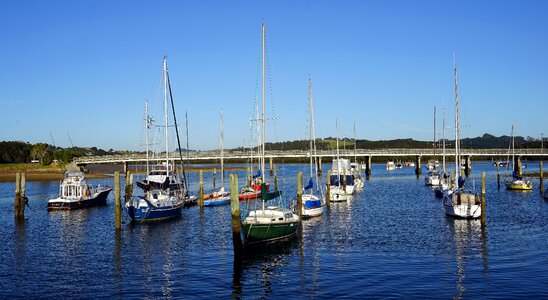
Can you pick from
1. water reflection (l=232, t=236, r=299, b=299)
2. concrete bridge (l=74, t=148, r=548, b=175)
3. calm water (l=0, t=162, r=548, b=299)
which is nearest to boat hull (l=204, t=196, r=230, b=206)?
calm water (l=0, t=162, r=548, b=299)

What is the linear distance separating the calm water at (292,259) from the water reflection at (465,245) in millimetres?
72

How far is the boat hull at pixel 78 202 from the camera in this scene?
211ft

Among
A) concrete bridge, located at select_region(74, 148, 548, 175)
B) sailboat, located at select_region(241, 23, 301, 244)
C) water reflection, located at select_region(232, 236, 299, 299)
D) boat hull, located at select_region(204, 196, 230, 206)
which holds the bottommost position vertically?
water reflection, located at select_region(232, 236, 299, 299)

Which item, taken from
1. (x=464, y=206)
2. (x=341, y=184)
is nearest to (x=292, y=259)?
(x=464, y=206)

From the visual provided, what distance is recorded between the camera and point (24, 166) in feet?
524

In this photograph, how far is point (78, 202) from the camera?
66500 millimetres

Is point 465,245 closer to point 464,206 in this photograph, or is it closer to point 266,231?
point 266,231

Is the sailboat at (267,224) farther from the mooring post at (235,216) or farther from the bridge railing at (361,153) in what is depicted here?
the bridge railing at (361,153)

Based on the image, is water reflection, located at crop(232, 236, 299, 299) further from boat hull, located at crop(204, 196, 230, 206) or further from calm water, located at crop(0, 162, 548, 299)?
boat hull, located at crop(204, 196, 230, 206)

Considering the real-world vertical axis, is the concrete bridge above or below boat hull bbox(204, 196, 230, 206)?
above

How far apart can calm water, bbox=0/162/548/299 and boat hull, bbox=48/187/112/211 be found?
746 cm

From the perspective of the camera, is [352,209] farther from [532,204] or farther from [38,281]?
[38,281]

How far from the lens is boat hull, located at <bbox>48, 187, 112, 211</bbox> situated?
64.4m

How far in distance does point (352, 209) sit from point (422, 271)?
31410 mm
